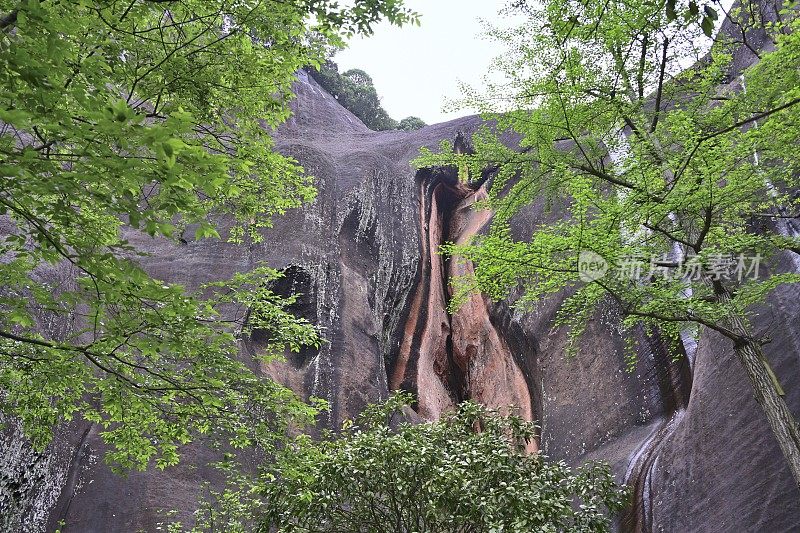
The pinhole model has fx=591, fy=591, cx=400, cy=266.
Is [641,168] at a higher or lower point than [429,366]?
higher

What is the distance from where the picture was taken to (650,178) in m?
6.61

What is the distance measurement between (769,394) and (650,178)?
256cm

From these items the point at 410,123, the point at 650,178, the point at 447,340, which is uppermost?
the point at 410,123

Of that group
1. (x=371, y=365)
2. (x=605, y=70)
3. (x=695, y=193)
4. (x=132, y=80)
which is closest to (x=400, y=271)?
(x=371, y=365)

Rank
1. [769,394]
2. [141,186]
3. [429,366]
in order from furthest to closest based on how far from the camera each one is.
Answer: [429,366]
[769,394]
[141,186]

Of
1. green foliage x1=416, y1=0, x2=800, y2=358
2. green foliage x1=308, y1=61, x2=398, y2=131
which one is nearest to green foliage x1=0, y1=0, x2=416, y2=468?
green foliage x1=416, y1=0, x2=800, y2=358

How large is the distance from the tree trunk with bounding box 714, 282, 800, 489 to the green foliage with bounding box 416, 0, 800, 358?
81 millimetres

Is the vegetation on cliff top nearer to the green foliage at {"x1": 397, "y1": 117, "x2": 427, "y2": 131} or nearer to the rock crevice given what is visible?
the green foliage at {"x1": 397, "y1": 117, "x2": 427, "y2": 131}

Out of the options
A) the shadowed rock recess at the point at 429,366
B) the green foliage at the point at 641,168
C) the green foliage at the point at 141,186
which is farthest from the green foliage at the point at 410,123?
the green foliage at the point at 141,186

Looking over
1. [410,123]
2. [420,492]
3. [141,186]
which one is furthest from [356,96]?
[141,186]

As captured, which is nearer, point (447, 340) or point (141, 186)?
point (141, 186)

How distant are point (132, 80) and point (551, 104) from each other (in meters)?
4.85

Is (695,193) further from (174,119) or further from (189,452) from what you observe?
(189,452)

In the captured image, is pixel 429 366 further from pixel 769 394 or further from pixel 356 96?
pixel 356 96
